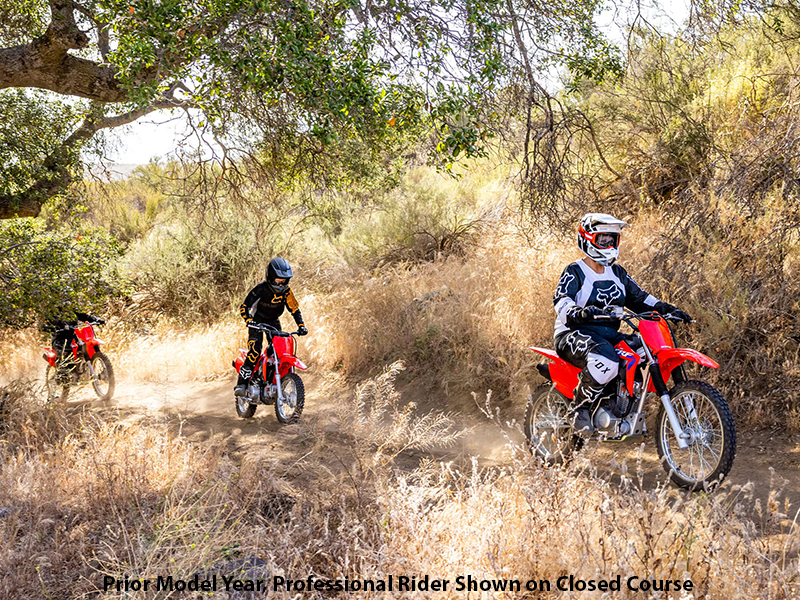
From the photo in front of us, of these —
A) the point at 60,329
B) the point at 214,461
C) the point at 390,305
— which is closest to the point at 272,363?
the point at 214,461

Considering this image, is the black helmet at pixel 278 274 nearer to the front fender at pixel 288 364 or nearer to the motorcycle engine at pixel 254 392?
the front fender at pixel 288 364

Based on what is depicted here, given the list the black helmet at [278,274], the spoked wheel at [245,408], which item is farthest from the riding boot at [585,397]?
the spoked wheel at [245,408]

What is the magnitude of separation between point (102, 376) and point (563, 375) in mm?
7059

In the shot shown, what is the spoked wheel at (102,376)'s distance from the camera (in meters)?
9.26

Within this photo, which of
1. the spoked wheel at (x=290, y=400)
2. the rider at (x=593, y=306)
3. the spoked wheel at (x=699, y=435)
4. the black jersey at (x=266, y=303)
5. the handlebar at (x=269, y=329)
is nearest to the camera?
the spoked wheel at (x=699, y=435)

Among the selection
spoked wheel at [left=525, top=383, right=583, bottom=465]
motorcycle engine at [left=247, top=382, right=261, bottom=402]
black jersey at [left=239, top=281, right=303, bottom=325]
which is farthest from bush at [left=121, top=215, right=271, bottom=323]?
spoked wheel at [left=525, top=383, right=583, bottom=465]

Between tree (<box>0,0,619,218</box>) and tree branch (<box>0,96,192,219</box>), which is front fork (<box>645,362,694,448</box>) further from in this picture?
tree branch (<box>0,96,192,219</box>)

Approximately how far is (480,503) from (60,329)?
7.56 meters

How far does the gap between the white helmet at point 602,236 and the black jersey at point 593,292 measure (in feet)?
0.43

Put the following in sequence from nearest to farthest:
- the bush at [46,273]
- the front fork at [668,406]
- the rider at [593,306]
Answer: the front fork at [668,406] < the rider at [593,306] < the bush at [46,273]

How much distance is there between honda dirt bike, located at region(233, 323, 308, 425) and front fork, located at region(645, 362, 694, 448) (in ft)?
13.0

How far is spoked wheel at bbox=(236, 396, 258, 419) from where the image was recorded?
306 inches

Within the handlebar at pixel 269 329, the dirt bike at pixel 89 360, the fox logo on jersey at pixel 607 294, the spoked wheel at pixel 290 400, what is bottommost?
the spoked wheel at pixel 290 400

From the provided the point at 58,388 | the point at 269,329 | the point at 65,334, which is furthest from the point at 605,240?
the point at 65,334
